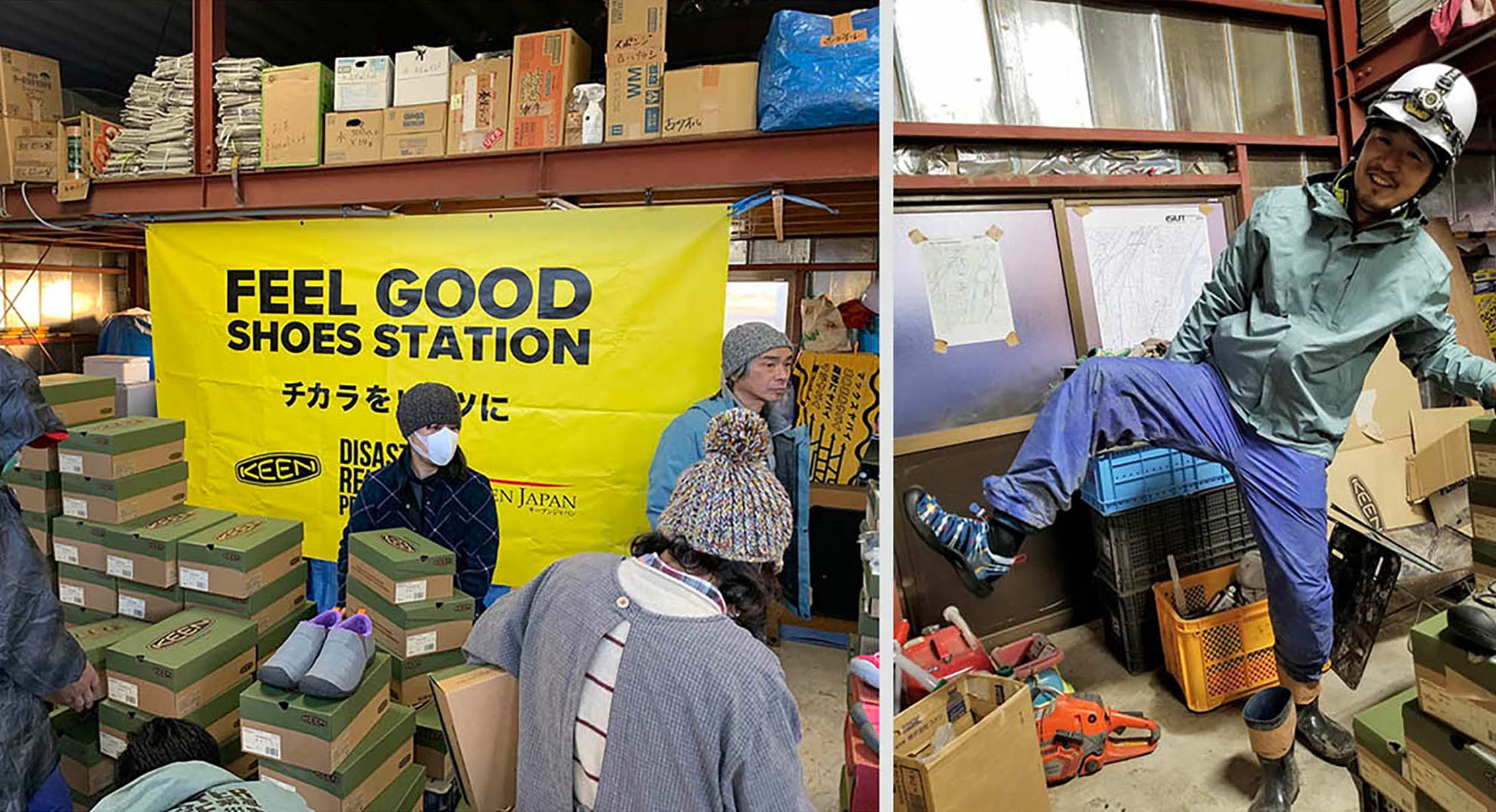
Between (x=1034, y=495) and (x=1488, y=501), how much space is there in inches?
21.9

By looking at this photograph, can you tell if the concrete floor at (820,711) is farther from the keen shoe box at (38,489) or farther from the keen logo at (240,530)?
the keen shoe box at (38,489)

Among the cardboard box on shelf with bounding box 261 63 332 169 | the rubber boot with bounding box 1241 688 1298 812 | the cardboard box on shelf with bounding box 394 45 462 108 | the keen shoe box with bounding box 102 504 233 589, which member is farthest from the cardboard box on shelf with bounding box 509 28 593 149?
the rubber boot with bounding box 1241 688 1298 812

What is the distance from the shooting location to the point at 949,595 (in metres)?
1.72

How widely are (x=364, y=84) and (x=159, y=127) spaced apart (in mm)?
1124

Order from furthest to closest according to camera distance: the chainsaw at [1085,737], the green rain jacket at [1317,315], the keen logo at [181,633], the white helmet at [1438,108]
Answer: the keen logo at [181,633]
the chainsaw at [1085,737]
the green rain jacket at [1317,315]
the white helmet at [1438,108]

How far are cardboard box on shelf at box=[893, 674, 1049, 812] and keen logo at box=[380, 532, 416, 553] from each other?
162 cm

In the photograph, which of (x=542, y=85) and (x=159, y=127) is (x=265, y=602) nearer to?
(x=542, y=85)

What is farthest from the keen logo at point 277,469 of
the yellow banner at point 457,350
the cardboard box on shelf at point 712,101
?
the cardboard box on shelf at point 712,101

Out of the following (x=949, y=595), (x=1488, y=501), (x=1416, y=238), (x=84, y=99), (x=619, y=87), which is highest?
(x=84, y=99)

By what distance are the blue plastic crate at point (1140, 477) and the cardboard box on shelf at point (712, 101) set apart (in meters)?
1.59

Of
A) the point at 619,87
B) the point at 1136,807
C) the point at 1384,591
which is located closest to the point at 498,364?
the point at 619,87

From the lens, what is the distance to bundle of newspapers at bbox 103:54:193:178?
11.1 feet

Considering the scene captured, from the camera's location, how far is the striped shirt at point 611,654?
1.15 m

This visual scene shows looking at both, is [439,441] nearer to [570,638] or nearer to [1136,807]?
[570,638]
